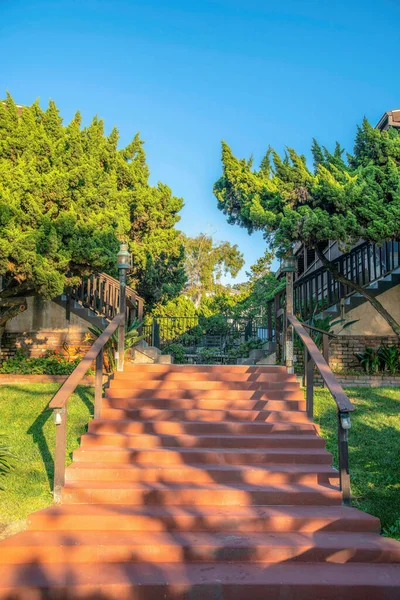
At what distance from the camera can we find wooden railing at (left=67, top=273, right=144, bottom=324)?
11758 millimetres

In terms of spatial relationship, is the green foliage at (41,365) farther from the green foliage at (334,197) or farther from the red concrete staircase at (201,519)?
the green foliage at (334,197)

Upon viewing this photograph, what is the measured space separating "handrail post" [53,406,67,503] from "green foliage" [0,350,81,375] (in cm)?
506

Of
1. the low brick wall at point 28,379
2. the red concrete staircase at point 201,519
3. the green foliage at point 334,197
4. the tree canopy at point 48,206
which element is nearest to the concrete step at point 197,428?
the red concrete staircase at point 201,519

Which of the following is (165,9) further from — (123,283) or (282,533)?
Result: (282,533)

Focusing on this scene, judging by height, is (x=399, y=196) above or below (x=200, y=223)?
below

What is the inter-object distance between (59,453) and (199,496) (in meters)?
1.46

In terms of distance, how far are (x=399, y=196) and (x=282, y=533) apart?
6276mm

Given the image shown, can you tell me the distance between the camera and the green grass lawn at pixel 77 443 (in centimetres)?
461

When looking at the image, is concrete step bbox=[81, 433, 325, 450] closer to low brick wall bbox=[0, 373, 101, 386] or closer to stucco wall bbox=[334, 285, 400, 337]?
low brick wall bbox=[0, 373, 101, 386]

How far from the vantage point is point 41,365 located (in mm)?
10297

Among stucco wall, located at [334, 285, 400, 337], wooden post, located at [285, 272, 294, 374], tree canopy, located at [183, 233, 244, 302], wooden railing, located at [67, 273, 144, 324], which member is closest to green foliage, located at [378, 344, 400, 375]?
stucco wall, located at [334, 285, 400, 337]

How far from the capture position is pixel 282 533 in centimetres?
418

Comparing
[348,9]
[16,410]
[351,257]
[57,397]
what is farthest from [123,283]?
[348,9]

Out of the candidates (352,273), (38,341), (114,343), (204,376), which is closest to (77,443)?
(204,376)
